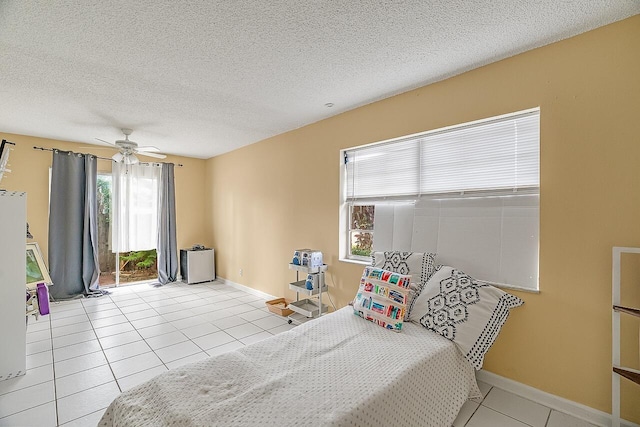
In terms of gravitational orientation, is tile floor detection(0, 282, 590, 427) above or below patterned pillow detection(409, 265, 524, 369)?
below

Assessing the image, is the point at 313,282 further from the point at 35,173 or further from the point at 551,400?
the point at 35,173

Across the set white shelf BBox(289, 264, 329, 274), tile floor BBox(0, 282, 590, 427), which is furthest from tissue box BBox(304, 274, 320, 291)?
tile floor BBox(0, 282, 590, 427)

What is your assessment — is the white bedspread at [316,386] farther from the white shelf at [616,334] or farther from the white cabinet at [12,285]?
the white cabinet at [12,285]

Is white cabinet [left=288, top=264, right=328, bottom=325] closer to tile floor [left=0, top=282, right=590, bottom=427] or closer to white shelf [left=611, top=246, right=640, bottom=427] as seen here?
tile floor [left=0, top=282, right=590, bottom=427]

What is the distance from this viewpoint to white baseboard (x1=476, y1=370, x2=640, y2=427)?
1.85 m

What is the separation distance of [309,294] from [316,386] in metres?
1.97

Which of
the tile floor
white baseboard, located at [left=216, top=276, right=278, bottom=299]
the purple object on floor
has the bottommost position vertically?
the tile floor

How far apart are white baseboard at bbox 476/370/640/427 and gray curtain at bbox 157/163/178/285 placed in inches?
212

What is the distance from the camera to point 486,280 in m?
2.33

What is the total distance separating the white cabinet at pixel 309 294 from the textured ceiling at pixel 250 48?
6.26 ft

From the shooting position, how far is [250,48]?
2.12 meters

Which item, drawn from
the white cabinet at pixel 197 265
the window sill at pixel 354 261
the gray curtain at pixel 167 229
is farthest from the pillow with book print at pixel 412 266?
the gray curtain at pixel 167 229

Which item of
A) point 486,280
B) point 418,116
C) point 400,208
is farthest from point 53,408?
point 418,116

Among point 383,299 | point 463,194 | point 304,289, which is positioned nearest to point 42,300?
point 304,289
